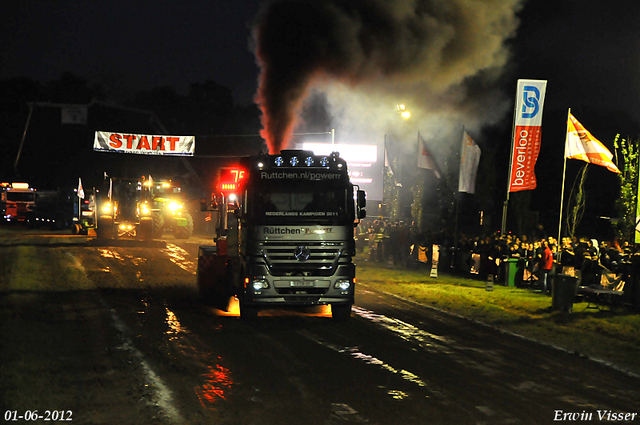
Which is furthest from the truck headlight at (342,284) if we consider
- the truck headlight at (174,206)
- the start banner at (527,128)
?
the truck headlight at (174,206)

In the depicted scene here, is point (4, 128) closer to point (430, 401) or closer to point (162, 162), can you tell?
point (162, 162)

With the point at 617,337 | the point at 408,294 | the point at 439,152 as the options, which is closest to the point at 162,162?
the point at 439,152

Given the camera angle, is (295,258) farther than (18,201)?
No

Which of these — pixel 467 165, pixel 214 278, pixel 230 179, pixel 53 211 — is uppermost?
pixel 467 165

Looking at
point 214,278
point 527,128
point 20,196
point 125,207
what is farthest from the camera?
point 20,196

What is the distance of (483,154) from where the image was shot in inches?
1748

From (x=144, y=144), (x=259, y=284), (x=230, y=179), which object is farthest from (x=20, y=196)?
(x=259, y=284)

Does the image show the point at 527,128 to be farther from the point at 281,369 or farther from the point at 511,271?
→ the point at 281,369

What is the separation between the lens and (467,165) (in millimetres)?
23219

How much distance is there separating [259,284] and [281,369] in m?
3.61

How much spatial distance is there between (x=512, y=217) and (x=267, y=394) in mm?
38457

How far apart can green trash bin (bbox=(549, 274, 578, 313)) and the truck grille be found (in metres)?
5.35

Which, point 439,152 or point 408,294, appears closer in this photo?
point 408,294

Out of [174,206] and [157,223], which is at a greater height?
[174,206]
